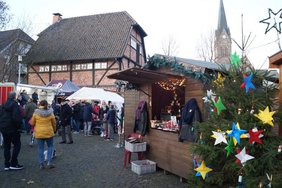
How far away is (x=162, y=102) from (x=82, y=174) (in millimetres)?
3370

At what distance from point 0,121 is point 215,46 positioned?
94.6 ft

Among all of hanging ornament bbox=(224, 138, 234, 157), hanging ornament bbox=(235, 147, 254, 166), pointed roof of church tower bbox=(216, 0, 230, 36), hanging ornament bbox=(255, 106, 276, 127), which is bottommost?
hanging ornament bbox=(235, 147, 254, 166)

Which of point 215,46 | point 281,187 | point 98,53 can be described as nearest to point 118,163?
point 281,187

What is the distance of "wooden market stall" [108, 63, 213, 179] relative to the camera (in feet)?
20.3

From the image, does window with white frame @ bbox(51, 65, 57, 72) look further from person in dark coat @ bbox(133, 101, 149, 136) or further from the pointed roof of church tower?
the pointed roof of church tower

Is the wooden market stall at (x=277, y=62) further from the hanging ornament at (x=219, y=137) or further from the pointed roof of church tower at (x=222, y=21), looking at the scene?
the pointed roof of church tower at (x=222, y=21)

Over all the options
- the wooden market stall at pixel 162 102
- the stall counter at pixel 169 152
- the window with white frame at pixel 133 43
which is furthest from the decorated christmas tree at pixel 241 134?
the window with white frame at pixel 133 43

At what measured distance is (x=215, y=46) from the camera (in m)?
32.0

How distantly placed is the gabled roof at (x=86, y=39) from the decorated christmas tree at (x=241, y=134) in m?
18.8

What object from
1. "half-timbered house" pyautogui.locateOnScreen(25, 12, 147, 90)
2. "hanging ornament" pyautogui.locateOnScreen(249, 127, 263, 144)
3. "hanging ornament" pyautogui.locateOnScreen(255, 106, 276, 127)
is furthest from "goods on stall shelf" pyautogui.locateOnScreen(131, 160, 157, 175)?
"half-timbered house" pyautogui.locateOnScreen(25, 12, 147, 90)

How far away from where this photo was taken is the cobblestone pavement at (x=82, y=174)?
5.87 meters

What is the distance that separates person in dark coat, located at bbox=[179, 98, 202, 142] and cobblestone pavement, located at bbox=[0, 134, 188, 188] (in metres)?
1.08

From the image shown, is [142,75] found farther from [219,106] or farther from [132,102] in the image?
[219,106]

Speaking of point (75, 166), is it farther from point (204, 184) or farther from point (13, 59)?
point (13, 59)
